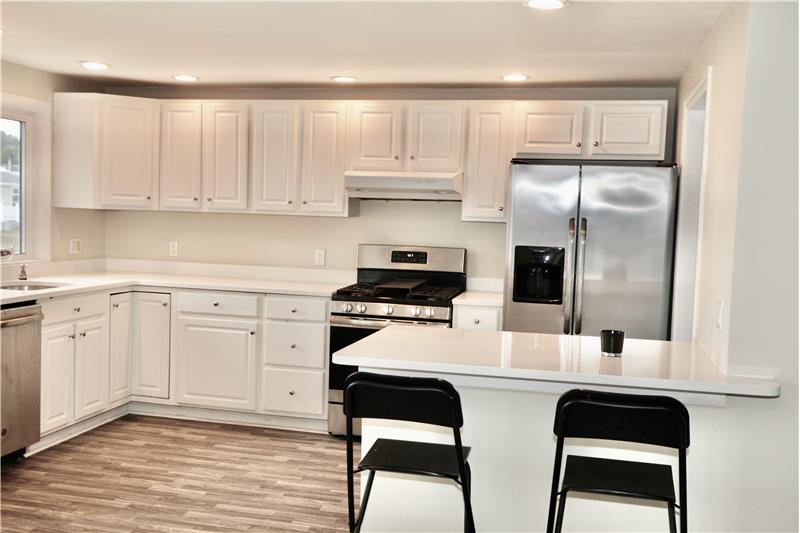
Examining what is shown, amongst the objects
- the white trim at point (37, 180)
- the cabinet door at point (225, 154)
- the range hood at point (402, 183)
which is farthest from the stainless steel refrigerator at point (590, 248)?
the white trim at point (37, 180)

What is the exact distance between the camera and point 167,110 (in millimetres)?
5422

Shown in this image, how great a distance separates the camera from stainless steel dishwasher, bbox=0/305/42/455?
13.0 feet

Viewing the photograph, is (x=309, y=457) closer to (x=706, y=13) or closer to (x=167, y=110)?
(x=167, y=110)

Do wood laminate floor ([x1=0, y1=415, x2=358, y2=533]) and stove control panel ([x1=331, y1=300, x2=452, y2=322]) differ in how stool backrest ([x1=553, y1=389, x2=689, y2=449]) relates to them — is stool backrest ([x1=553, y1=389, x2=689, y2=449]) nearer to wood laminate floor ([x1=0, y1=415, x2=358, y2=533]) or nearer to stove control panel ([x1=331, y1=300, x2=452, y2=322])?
wood laminate floor ([x1=0, y1=415, x2=358, y2=533])

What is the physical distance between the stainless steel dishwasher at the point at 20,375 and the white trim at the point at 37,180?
3.87 ft

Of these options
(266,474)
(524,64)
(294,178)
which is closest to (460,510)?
(266,474)

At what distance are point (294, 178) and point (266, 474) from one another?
79.5 inches

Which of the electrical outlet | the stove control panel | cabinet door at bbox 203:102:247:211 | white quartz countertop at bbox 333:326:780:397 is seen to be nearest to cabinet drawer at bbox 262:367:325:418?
the stove control panel

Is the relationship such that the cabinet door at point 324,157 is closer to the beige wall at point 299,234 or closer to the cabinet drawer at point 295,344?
the beige wall at point 299,234

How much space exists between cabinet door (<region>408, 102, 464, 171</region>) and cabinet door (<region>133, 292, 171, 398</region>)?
1.91m

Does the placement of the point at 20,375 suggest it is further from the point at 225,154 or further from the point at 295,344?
the point at 225,154

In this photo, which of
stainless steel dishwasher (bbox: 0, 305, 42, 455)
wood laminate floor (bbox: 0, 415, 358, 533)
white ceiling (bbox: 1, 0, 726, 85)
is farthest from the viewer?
stainless steel dishwasher (bbox: 0, 305, 42, 455)

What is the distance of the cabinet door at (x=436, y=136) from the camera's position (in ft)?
16.3

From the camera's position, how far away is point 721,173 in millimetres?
3043
